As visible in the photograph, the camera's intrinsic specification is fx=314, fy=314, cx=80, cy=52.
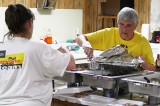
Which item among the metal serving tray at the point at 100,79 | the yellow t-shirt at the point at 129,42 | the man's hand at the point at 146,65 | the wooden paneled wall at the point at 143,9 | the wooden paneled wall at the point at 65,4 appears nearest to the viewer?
the metal serving tray at the point at 100,79

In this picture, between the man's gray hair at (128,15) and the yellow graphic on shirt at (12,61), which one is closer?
the yellow graphic on shirt at (12,61)

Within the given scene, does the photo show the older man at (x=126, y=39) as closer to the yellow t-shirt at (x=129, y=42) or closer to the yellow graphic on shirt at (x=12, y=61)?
the yellow t-shirt at (x=129, y=42)

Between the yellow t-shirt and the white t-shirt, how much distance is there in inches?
34.6

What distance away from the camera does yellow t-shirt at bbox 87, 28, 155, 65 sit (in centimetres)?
259

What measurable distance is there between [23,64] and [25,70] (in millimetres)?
37

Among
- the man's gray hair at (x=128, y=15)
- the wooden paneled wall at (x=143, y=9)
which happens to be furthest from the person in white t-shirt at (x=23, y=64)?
the wooden paneled wall at (x=143, y=9)

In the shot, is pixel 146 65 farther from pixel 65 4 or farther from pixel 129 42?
pixel 65 4

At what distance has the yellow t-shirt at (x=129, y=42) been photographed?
8.50 ft

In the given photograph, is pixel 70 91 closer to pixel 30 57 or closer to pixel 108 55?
pixel 108 55

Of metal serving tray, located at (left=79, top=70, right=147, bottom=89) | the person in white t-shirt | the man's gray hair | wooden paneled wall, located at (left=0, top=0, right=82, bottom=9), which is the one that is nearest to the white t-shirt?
the person in white t-shirt

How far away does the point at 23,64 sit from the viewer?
70.9 inches

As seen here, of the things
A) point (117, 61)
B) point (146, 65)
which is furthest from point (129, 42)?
point (117, 61)

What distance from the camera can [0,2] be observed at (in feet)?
12.4

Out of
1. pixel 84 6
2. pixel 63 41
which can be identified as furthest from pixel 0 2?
pixel 84 6
